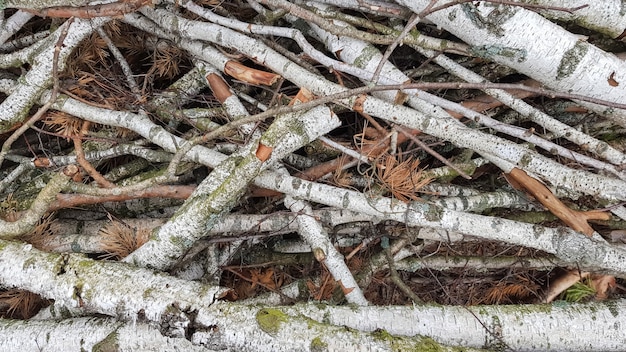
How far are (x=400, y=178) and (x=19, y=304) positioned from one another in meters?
1.77

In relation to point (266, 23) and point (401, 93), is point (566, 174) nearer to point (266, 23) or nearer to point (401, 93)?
point (401, 93)

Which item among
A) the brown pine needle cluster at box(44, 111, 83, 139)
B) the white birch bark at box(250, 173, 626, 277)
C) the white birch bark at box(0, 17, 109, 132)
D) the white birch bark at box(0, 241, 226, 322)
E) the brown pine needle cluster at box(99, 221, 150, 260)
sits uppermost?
the white birch bark at box(0, 17, 109, 132)

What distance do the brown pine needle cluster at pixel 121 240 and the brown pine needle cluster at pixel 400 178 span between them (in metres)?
1.01

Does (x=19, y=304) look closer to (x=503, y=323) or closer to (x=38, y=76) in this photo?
(x=38, y=76)

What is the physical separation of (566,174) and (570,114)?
1.71ft

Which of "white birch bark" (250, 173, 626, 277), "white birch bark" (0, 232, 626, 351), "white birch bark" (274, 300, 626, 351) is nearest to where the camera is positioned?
"white birch bark" (0, 232, 626, 351)

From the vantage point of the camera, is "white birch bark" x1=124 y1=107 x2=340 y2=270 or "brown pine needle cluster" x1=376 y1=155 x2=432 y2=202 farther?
"brown pine needle cluster" x1=376 y1=155 x2=432 y2=202

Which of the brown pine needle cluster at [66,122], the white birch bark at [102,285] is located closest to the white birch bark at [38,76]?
the brown pine needle cluster at [66,122]

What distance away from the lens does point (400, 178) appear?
196 centimetres

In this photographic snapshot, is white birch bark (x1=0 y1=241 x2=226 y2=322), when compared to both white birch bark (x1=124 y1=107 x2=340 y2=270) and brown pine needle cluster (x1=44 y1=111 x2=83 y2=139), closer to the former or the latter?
white birch bark (x1=124 y1=107 x2=340 y2=270)

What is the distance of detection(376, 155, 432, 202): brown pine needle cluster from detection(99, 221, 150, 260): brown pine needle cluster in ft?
3.32

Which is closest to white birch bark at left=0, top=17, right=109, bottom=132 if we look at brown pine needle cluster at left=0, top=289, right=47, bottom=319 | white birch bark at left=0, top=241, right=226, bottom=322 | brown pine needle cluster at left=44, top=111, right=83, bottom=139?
brown pine needle cluster at left=44, top=111, right=83, bottom=139

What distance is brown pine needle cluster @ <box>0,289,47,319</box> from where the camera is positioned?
2.10m

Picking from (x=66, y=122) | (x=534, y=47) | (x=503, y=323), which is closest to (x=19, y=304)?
(x=66, y=122)
